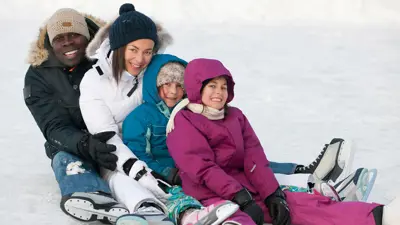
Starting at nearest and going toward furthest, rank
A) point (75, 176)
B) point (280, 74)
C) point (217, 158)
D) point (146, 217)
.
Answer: point (146, 217)
point (217, 158)
point (75, 176)
point (280, 74)

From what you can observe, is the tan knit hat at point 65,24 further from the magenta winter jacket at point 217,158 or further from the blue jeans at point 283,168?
the blue jeans at point 283,168

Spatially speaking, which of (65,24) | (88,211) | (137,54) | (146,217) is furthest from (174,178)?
(65,24)

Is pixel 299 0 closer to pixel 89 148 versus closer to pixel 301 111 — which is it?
pixel 301 111

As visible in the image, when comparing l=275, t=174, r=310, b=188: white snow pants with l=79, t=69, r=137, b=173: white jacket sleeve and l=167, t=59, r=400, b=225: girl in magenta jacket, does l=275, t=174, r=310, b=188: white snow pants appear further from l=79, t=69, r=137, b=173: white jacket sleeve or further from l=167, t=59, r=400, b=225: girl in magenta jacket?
l=79, t=69, r=137, b=173: white jacket sleeve

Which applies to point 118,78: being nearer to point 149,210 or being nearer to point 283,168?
point 149,210

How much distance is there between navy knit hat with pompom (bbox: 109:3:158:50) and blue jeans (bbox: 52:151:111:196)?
2.07ft

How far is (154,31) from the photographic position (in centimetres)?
410

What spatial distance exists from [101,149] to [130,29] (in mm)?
645

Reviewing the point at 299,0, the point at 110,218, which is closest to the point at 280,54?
the point at 299,0

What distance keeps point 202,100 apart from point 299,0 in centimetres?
868

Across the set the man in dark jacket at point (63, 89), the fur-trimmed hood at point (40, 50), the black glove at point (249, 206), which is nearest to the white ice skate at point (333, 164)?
the black glove at point (249, 206)

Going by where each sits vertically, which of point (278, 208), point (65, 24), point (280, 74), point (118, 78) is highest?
point (65, 24)

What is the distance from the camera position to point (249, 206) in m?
3.44

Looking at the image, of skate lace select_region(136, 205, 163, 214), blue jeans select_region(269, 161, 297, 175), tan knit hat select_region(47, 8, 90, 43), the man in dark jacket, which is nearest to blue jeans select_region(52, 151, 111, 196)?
the man in dark jacket
